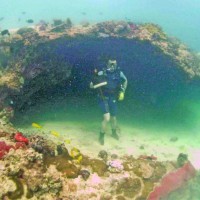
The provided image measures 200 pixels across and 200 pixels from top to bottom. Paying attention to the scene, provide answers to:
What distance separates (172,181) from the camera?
7609mm

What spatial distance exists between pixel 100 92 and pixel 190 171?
477 centimetres

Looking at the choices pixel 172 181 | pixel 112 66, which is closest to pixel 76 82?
pixel 112 66

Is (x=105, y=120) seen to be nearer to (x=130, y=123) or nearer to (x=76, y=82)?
(x=130, y=123)

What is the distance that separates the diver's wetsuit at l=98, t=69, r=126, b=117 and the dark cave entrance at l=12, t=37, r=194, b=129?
2086 millimetres

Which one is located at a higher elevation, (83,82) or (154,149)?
(83,82)

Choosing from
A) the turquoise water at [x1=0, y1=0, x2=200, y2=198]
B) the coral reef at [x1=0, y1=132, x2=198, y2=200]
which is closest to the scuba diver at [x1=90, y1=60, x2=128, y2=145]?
the turquoise water at [x1=0, y1=0, x2=200, y2=198]

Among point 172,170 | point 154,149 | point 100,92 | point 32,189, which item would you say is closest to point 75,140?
point 100,92

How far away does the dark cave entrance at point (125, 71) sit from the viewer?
479 inches

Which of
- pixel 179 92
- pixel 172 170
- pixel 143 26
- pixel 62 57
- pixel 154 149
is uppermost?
pixel 143 26

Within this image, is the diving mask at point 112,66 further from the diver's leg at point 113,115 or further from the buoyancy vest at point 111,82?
the diver's leg at point 113,115

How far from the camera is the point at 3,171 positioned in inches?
204

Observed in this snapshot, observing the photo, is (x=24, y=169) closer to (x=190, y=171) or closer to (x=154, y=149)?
(x=190, y=171)

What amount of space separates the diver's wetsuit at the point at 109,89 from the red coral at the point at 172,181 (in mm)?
4375

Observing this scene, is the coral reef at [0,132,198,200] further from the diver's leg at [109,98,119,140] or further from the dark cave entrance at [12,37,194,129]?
the dark cave entrance at [12,37,194,129]
